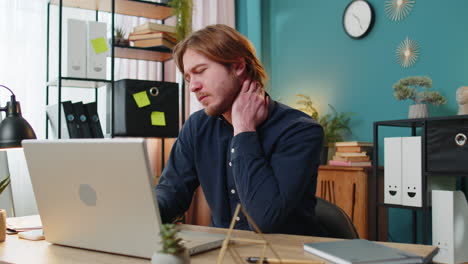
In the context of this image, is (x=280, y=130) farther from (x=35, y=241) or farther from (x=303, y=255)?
(x=35, y=241)

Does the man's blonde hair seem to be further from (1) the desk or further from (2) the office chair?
(1) the desk

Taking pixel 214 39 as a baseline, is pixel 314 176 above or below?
below

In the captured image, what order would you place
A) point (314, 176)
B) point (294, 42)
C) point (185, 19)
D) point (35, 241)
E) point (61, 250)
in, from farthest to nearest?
point (294, 42)
point (185, 19)
point (314, 176)
point (35, 241)
point (61, 250)

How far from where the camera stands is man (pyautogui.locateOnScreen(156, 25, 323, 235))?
1.31m

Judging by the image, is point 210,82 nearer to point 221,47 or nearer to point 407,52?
point 221,47

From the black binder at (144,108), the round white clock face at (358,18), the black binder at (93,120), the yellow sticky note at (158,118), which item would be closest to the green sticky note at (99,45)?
the black binder at (144,108)

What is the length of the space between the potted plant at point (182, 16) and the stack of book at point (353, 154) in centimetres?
134

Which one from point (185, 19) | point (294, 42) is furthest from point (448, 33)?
point (185, 19)

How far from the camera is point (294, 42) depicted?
154 inches

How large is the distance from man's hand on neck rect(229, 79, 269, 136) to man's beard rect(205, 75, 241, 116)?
0.02m

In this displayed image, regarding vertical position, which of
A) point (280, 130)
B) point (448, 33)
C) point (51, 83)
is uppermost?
point (448, 33)

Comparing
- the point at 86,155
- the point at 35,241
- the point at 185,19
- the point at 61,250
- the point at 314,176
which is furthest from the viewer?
the point at 185,19

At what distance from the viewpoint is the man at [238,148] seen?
131 cm

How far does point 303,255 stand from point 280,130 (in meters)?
0.59
